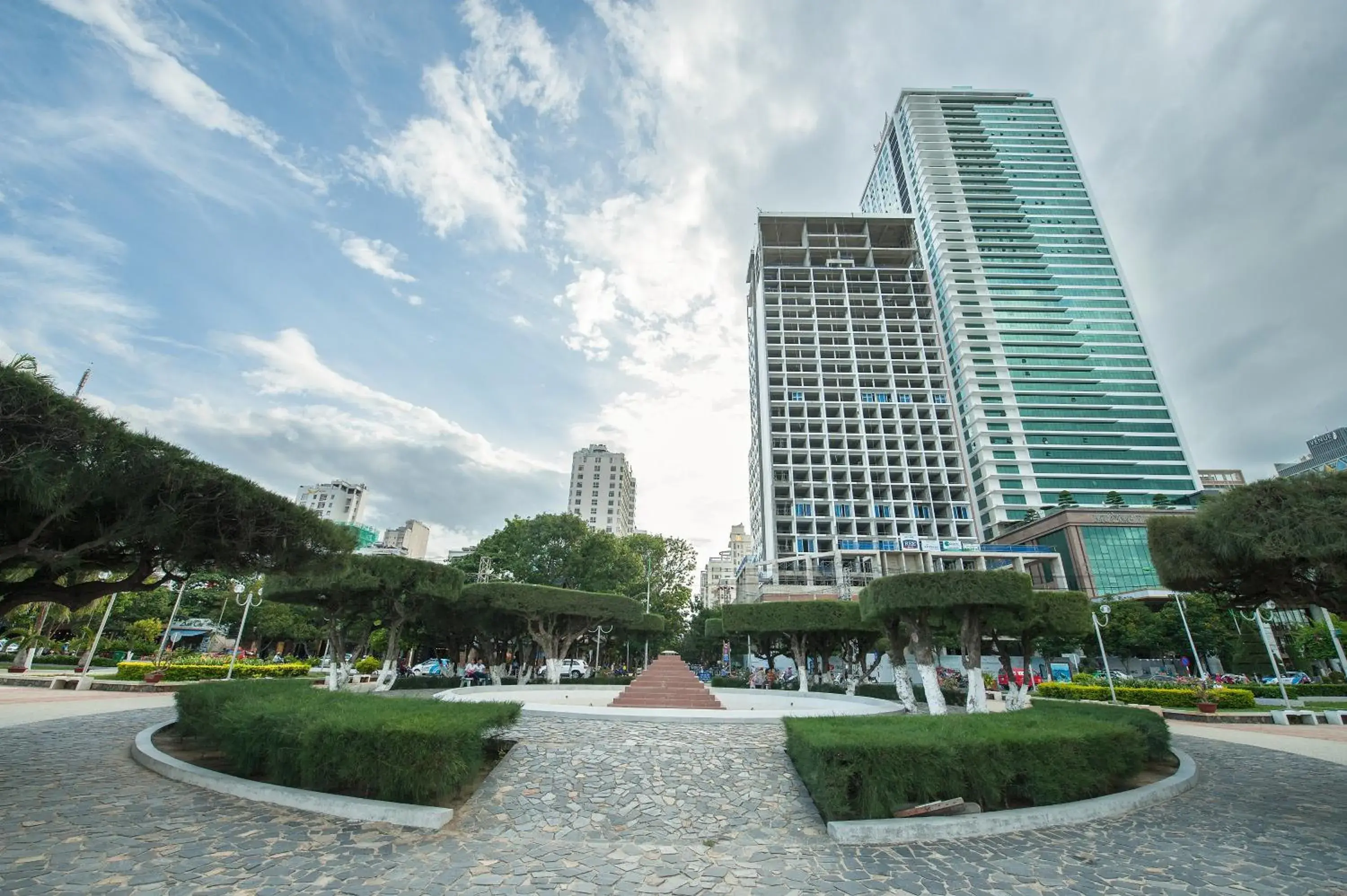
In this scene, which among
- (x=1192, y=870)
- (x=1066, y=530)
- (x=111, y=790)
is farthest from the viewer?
(x=1066, y=530)

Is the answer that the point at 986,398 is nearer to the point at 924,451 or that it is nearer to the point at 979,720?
the point at 924,451

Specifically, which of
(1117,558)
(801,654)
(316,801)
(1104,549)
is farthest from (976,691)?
(1117,558)

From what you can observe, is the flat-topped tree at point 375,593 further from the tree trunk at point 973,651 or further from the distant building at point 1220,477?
the distant building at point 1220,477

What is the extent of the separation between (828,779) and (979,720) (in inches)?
159

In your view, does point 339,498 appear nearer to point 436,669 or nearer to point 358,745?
point 436,669

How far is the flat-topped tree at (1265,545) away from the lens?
8055mm

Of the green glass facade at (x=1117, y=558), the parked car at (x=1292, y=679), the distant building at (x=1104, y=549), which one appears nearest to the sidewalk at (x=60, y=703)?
the parked car at (x=1292, y=679)

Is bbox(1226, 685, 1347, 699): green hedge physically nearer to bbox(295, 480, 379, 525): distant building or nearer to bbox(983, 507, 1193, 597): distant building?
bbox(983, 507, 1193, 597): distant building

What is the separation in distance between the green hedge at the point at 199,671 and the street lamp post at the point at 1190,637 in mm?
44086

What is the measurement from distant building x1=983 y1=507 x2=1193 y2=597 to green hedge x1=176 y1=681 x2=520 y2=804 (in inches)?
2613

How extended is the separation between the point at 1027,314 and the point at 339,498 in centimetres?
16024

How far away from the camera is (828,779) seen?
7484 mm

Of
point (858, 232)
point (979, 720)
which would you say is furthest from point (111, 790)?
point (858, 232)

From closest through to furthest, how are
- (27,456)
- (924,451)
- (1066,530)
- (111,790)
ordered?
(27,456), (111,790), (1066,530), (924,451)
